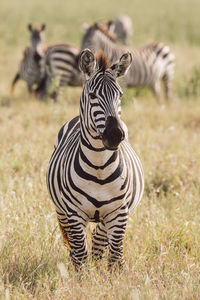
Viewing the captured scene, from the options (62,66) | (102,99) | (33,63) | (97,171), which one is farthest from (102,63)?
(33,63)

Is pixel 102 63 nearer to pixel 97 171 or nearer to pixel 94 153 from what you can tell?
pixel 94 153

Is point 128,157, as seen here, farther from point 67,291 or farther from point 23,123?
point 23,123

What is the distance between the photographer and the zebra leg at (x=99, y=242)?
388cm

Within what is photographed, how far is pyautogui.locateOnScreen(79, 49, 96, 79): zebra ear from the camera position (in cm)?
335

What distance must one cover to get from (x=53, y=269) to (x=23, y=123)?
5.29 m

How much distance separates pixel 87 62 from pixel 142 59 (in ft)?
29.4

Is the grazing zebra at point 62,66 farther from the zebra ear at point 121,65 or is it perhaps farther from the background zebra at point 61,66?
the zebra ear at point 121,65

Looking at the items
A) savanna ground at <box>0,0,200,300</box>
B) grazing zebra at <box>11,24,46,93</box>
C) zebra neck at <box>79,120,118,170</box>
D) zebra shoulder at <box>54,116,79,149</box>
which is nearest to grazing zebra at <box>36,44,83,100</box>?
grazing zebra at <box>11,24,46,93</box>

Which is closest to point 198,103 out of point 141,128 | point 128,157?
point 141,128

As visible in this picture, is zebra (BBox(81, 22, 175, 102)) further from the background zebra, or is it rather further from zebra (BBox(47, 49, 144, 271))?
zebra (BBox(47, 49, 144, 271))

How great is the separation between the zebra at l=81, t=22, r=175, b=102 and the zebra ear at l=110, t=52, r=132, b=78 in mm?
7947

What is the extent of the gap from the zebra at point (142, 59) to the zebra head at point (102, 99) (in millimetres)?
8001

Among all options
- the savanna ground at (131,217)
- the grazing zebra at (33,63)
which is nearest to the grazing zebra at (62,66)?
the grazing zebra at (33,63)

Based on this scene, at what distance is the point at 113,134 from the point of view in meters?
2.99
